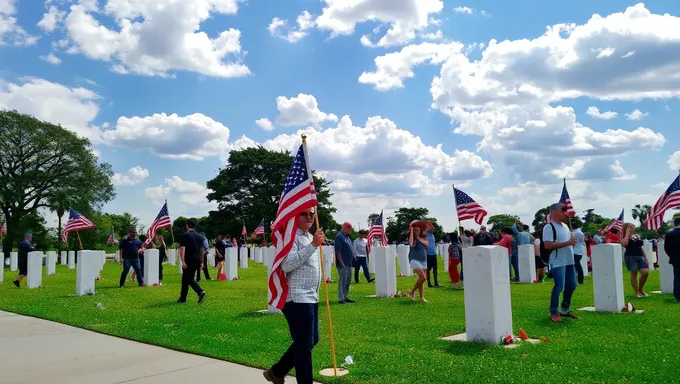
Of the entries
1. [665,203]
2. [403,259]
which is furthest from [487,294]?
[403,259]

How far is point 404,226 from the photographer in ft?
288

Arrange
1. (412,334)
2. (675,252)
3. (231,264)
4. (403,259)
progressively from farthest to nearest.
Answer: (403,259)
(231,264)
(675,252)
(412,334)

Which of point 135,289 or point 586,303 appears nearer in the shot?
point 586,303

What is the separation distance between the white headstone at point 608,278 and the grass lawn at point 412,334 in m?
0.50

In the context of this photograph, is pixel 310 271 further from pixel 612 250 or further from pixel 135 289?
pixel 135 289

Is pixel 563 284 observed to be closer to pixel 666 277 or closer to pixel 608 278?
pixel 608 278

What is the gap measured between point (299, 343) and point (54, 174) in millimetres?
54078

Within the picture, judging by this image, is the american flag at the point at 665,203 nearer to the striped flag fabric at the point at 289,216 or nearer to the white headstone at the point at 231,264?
the striped flag fabric at the point at 289,216

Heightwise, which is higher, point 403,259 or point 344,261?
point 344,261

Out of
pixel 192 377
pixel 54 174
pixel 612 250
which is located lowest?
pixel 192 377

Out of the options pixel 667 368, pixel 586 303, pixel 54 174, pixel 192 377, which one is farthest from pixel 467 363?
pixel 54 174

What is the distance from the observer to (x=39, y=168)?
168 feet

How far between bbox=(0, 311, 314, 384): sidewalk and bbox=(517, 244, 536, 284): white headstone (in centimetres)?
1341

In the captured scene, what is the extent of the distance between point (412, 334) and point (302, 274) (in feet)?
12.7
